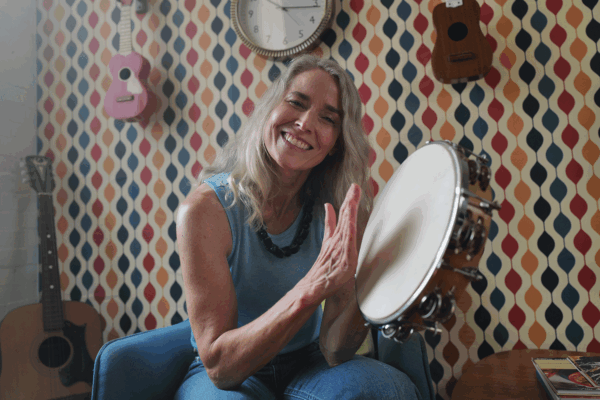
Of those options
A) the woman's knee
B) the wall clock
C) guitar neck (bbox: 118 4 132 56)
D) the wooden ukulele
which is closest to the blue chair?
the woman's knee

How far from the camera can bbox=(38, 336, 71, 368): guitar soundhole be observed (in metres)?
1.66

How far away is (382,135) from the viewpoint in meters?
1.84

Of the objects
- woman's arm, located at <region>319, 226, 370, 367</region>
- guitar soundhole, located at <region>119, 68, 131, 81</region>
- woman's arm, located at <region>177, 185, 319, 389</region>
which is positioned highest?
guitar soundhole, located at <region>119, 68, 131, 81</region>

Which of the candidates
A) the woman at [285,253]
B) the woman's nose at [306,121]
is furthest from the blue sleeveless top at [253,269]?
the woman's nose at [306,121]

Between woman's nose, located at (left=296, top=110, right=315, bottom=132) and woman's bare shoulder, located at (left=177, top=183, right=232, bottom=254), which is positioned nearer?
woman's bare shoulder, located at (left=177, top=183, right=232, bottom=254)

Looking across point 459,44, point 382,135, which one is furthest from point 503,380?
point 459,44

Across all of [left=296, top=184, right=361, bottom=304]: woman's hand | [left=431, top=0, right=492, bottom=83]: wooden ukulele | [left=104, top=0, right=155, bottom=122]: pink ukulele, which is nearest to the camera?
[left=296, top=184, right=361, bottom=304]: woman's hand

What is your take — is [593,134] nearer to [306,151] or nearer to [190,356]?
[306,151]

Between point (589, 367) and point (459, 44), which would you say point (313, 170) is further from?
point (589, 367)

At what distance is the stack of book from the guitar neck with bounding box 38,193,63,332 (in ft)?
6.14

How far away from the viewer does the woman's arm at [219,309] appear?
82 cm

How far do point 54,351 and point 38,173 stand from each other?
0.83 m

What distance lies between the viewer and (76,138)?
2252 mm

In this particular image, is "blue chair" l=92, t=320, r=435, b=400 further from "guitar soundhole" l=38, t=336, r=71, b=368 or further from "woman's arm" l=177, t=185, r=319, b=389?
"guitar soundhole" l=38, t=336, r=71, b=368
